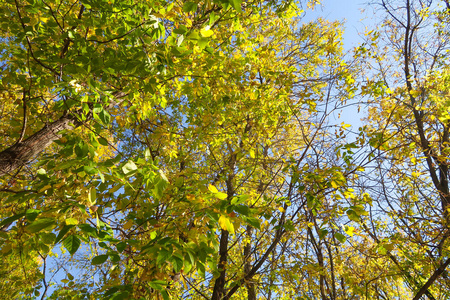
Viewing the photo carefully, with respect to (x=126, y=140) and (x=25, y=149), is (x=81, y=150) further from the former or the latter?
(x=126, y=140)

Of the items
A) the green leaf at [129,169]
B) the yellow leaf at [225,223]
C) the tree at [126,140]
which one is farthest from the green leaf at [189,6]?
the yellow leaf at [225,223]

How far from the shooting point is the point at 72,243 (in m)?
1.33

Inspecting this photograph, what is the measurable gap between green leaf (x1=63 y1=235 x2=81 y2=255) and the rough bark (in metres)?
1.76

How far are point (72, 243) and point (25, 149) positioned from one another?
2282 millimetres

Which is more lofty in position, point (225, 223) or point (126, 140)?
point (126, 140)

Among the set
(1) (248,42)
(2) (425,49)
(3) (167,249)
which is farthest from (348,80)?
(2) (425,49)

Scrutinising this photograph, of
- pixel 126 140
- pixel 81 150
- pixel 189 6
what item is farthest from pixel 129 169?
pixel 126 140

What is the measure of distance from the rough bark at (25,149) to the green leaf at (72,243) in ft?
5.78

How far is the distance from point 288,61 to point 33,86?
585 cm

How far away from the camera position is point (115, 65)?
188 centimetres

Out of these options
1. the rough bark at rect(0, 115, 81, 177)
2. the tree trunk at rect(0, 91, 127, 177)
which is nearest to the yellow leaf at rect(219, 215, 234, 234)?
the tree trunk at rect(0, 91, 127, 177)

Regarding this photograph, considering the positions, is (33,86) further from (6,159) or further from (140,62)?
(140,62)

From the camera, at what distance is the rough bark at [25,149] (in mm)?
2801

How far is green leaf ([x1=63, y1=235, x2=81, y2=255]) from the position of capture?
4.31 feet
